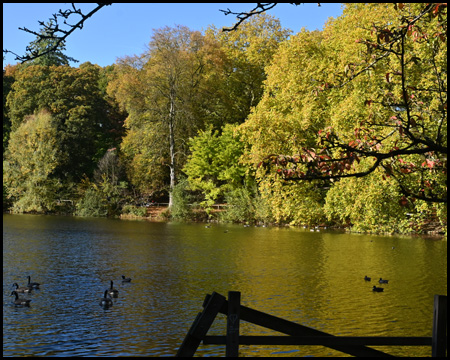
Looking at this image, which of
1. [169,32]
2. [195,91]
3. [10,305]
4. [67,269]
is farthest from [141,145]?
[10,305]

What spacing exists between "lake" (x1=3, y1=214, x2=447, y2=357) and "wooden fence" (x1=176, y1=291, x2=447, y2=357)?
15.1 feet

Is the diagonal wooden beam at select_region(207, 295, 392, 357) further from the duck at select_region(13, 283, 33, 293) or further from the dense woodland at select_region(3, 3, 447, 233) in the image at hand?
the dense woodland at select_region(3, 3, 447, 233)

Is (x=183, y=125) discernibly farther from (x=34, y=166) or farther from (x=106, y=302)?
(x=106, y=302)

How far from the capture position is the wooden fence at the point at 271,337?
4551 millimetres

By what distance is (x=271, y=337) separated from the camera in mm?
4699

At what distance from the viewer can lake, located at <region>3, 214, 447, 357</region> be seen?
9.93 m

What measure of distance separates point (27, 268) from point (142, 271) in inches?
137

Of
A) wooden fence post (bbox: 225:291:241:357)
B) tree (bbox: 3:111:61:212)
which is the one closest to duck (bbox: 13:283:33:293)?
wooden fence post (bbox: 225:291:241:357)

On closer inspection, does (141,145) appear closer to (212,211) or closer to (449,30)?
(212,211)

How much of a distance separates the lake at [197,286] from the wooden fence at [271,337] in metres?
4.59

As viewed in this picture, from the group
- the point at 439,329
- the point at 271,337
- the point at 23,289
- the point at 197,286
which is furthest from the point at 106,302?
the point at 439,329

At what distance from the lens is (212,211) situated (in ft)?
139

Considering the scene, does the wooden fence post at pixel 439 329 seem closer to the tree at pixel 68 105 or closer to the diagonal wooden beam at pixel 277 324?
the diagonal wooden beam at pixel 277 324

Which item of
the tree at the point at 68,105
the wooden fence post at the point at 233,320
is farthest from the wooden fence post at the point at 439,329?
the tree at the point at 68,105
